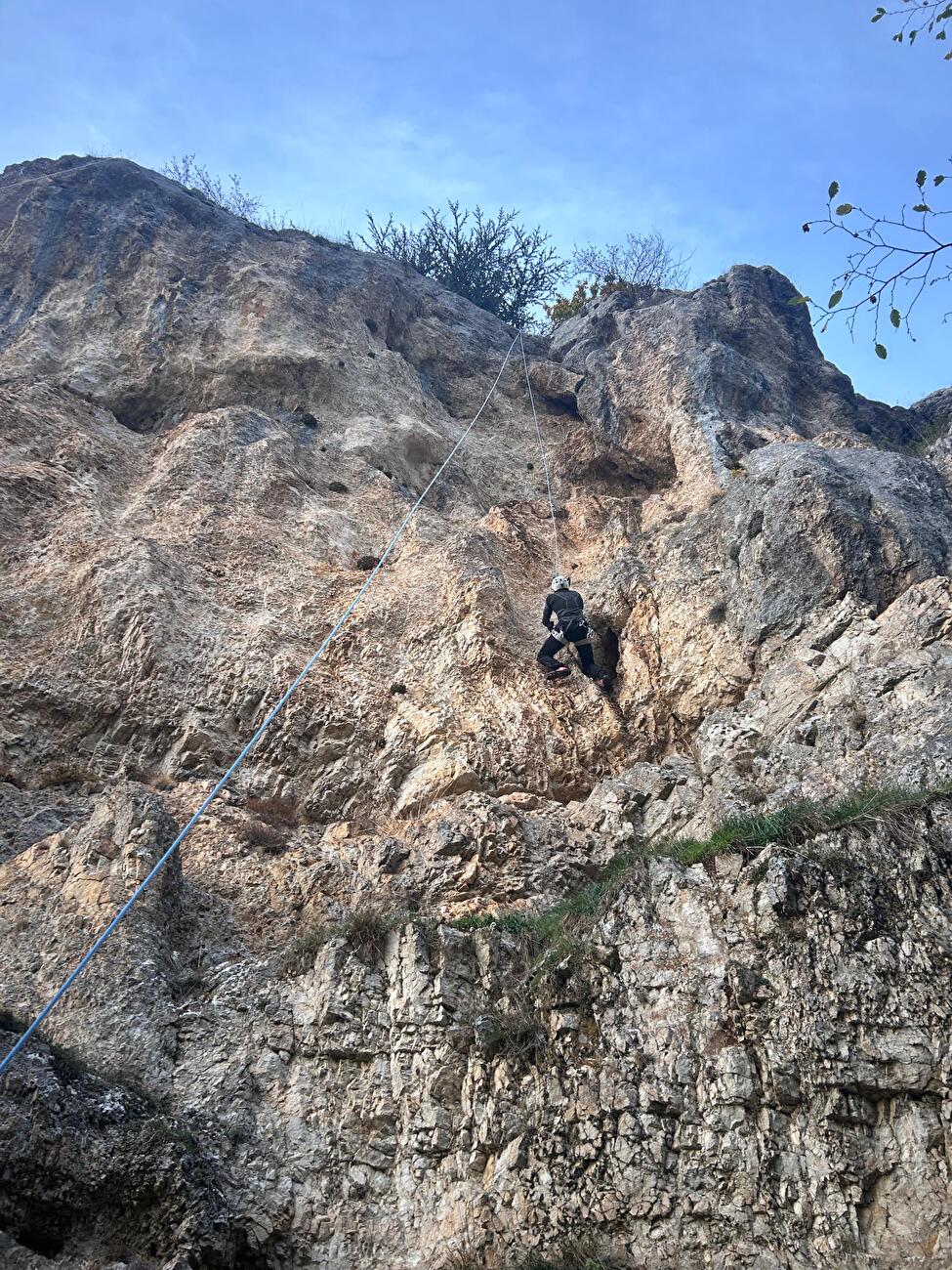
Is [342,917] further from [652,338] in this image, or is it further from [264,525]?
[652,338]

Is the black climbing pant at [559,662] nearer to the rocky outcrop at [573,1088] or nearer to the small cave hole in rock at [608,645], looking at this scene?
the small cave hole in rock at [608,645]

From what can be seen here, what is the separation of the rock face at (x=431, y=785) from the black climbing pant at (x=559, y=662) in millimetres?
374

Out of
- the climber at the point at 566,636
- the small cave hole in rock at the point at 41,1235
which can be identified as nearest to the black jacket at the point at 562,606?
the climber at the point at 566,636

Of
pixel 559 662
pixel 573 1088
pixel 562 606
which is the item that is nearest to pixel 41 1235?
pixel 573 1088

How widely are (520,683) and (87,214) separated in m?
14.3

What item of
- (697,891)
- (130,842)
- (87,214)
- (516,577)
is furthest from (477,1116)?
(87,214)

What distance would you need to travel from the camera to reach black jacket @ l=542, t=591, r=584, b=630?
12.9m

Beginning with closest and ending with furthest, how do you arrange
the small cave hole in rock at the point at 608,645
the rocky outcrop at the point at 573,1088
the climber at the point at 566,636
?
the rocky outcrop at the point at 573,1088, the climber at the point at 566,636, the small cave hole in rock at the point at 608,645

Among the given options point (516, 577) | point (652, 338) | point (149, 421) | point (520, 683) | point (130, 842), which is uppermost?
point (652, 338)

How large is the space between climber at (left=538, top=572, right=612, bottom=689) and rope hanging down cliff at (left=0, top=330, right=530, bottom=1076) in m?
2.35

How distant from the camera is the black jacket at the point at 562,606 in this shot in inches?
509

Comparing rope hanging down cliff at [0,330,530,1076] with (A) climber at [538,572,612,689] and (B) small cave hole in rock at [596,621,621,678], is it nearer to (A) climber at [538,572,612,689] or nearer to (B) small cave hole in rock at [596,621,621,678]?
(B) small cave hole in rock at [596,621,621,678]

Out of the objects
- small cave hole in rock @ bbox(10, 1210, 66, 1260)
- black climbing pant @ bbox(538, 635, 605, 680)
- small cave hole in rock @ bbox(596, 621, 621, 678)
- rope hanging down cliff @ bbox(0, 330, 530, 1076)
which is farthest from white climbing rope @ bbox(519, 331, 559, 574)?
small cave hole in rock @ bbox(10, 1210, 66, 1260)

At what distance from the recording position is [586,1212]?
22.4 ft
